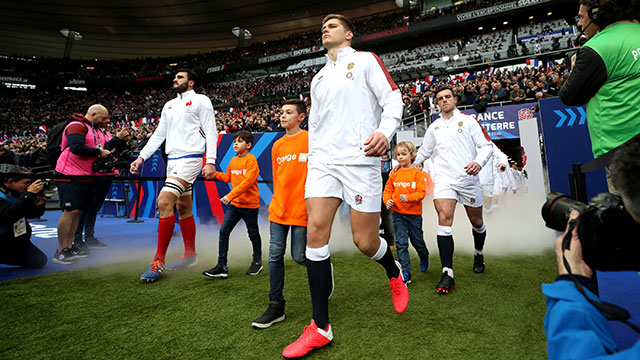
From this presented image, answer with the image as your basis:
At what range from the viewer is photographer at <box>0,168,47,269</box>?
10.2 ft

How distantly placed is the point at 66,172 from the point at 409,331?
170 inches

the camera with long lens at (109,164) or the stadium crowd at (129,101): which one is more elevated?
the stadium crowd at (129,101)

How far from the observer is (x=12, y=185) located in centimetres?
321

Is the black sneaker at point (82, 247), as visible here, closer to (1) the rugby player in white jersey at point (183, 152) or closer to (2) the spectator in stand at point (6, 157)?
(1) the rugby player in white jersey at point (183, 152)

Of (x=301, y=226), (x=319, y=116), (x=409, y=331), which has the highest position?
(x=319, y=116)

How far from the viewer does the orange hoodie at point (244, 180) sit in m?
3.22

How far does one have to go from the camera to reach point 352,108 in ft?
6.50

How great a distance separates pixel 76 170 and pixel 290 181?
3.18m

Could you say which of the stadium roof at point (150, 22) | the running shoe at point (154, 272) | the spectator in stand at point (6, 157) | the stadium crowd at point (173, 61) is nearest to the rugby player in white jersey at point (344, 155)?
the running shoe at point (154, 272)

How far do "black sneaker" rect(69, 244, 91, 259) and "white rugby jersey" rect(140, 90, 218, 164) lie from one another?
5.26 ft

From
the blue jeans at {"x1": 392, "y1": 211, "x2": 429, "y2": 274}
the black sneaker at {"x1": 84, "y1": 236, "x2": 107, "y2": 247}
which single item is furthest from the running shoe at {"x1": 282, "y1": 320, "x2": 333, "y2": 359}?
the black sneaker at {"x1": 84, "y1": 236, "x2": 107, "y2": 247}

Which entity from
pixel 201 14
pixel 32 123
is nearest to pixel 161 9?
pixel 201 14

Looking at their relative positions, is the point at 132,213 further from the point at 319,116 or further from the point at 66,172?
the point at 319,116

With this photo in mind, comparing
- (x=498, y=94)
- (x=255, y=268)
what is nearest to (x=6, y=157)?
(x=255, y=268)
